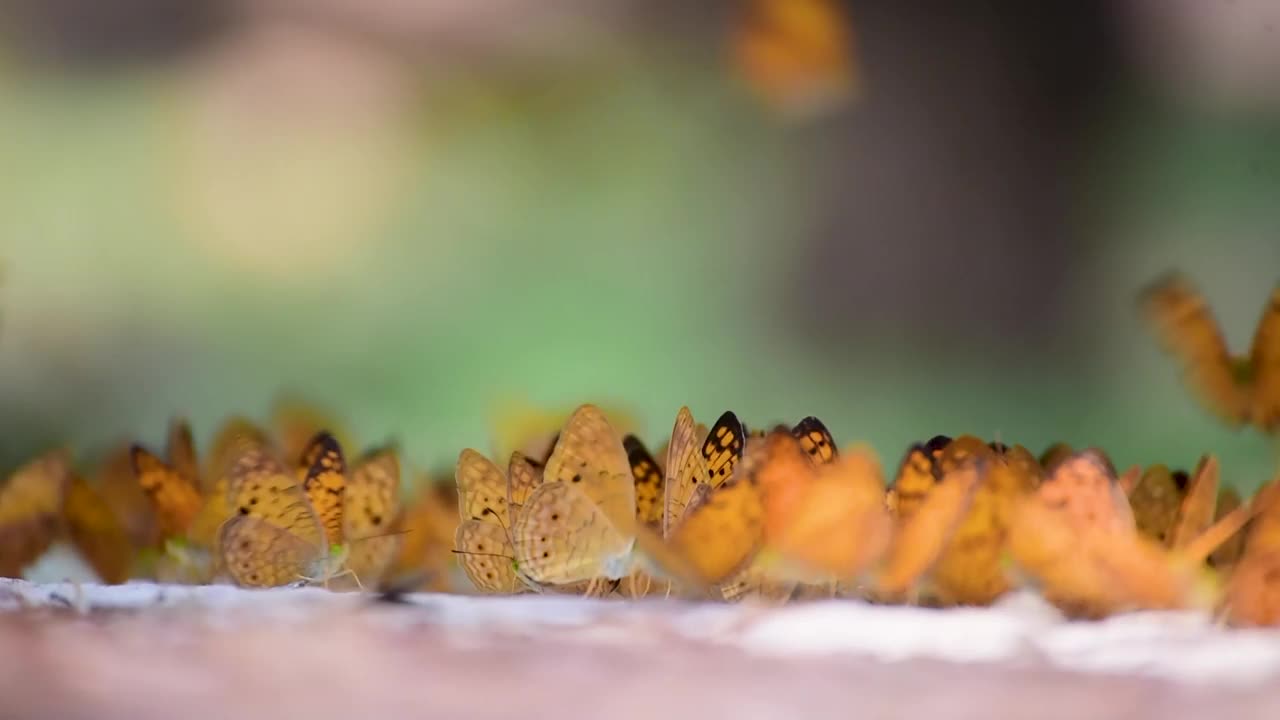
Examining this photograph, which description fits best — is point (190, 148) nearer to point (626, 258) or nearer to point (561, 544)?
point (626, 258)

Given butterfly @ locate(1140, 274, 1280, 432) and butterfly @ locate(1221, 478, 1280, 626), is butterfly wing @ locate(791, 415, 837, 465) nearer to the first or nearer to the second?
butterfly @ locate(1221, 478, 1280, 626)

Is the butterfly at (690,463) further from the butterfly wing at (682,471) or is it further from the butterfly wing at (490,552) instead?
the butterfly wing at (490,552)

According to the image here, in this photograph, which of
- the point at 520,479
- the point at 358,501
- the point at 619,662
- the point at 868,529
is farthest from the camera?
the point at 358,501

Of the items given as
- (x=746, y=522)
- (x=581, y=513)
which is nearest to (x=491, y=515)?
(x=581, y=513)

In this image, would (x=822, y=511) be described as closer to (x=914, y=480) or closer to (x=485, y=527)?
(x=914, y=480)

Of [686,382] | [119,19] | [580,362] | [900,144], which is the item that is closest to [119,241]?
[119,19]

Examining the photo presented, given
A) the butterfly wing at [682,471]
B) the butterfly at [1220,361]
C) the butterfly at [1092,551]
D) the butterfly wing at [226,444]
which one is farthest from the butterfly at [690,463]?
the butterfly at [1220,361]

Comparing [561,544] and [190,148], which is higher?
[190,148]
